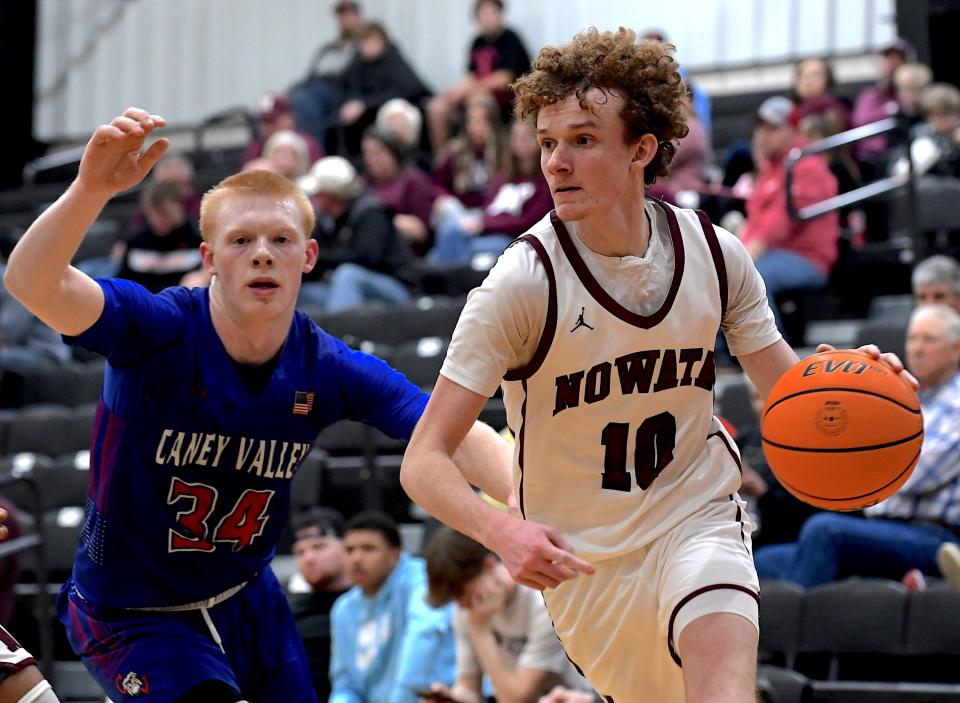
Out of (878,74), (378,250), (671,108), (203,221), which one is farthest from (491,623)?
(878,74)

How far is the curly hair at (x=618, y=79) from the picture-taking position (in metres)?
3.88

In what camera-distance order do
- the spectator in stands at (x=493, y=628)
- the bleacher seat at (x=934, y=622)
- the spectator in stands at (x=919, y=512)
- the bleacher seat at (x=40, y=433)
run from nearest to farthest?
1. the spectator in stands at (x=493, y=628)
2. the bleacher seat at (x=934, y=622)
3. the spectator in stands at (x=919, y=512)
4. the bleacher seat at (x=40, y=433)

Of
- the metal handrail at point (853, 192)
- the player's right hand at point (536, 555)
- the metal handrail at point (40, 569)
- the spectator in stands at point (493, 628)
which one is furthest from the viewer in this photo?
the metal handrail at point (853, 192)

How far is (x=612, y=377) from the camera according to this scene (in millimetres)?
3859

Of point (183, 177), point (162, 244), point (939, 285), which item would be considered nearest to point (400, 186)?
point (162, 244)

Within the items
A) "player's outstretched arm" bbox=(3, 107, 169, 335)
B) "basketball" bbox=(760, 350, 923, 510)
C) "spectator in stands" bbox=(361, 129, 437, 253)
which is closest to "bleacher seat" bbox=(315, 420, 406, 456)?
"spectator in stands" bbox=(361, 129, 437, 253)

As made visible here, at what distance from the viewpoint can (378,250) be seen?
10609 mm

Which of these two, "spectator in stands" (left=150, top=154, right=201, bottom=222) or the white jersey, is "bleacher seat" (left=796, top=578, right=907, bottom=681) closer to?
the white jersey

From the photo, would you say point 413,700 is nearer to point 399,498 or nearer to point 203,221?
point 399,498

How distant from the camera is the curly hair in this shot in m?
3.88

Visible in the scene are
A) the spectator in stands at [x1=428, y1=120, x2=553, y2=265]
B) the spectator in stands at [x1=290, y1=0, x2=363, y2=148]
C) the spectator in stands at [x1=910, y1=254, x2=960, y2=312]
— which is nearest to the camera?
the spectator in stands at [x1=910, y1=254, x2=960, y2=312]

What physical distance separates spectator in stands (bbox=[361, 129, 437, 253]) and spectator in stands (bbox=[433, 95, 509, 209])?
409mm

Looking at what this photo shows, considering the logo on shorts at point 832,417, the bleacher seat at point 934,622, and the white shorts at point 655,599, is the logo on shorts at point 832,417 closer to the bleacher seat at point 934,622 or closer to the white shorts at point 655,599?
the white shorts at point 655,599

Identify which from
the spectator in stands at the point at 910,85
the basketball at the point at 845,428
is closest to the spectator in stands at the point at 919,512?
the basketball at the point at 845,428
